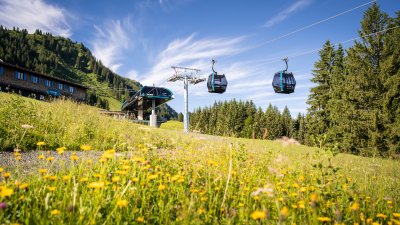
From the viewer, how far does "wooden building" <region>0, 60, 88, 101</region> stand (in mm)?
36688

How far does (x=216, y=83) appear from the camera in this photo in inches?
680

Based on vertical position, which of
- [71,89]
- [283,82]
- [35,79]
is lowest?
[283,82]

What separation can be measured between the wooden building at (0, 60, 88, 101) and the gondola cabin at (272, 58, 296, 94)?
35975 millimetres

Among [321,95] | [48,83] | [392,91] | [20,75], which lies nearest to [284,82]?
[392,91]

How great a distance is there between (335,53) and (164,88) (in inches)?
1034

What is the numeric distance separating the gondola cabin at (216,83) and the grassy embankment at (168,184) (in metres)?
8.71

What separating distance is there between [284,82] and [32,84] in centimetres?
4388

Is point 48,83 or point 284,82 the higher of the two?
point 48,83

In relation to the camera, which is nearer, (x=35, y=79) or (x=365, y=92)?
(x=365, y=92)

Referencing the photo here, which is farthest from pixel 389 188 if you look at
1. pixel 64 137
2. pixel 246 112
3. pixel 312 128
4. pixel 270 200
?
pixel 246 112

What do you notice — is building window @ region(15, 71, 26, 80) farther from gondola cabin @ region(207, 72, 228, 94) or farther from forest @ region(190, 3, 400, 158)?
forest @ region(190, 3, 400, 158)

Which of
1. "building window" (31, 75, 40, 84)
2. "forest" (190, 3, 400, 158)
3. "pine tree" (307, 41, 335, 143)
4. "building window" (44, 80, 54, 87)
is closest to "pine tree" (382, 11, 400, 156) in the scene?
"forest" (190, 3, 400, 158)

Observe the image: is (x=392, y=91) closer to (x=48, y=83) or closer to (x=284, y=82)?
(x=284, y=82)

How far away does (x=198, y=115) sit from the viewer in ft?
338
